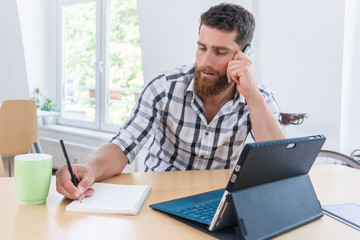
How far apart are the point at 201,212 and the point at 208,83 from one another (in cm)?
73

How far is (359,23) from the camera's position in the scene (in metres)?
2.50

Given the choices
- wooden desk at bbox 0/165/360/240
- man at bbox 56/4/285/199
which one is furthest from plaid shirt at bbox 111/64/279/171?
wooden desk at bbox 0/165/360/240

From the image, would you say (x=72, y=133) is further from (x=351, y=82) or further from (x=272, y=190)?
(x=272, y=190)

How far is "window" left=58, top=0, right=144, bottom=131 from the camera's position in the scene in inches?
164

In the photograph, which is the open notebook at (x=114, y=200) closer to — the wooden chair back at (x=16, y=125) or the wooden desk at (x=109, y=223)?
the wooden desk at (x=109, y=223)

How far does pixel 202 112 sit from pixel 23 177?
2.68 ft

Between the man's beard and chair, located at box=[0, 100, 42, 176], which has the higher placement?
the man's beard

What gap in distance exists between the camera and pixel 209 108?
166cm

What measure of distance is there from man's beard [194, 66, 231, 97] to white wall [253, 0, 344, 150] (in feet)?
3.91

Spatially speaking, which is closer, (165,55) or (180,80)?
(180,80)

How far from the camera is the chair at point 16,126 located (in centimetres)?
291

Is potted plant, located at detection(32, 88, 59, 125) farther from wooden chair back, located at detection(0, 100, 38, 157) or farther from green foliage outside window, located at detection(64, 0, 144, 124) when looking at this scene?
wooden chair back, located at detection(0, 100, 38, 157)

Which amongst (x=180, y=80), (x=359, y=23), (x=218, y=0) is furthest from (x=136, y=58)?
(x=180, y=80)

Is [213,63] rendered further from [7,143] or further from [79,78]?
[79,78]
